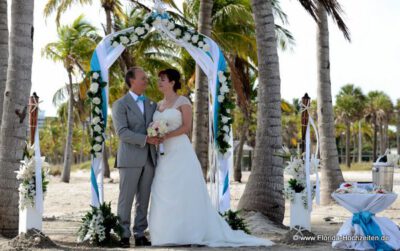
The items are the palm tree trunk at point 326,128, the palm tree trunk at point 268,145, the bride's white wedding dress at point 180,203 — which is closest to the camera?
the bride's white wedding dress at point 180,203

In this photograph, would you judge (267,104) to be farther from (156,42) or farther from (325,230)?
(156,42)

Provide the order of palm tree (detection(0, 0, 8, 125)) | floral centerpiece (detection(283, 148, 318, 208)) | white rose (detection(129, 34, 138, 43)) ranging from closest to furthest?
floral centerpiece (detection(283, 148, 318, 208)) < white rose (detection(129, 34, 138, 43)) < palm tree (detection(0, 0, 8, 125))

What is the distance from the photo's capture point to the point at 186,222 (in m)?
7.40

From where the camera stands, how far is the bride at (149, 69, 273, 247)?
7.37 metres


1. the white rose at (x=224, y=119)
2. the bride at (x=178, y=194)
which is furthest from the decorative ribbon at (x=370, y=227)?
the white rose at (x=224, y=119)

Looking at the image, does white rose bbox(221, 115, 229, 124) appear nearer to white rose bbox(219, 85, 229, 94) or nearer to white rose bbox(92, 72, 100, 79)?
white rose bbox(219, 85, 229, 94)

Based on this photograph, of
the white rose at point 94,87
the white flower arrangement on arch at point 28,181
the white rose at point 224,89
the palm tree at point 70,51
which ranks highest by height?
the palm tree at point 70,51

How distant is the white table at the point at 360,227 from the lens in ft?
23.3

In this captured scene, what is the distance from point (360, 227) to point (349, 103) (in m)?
62.1

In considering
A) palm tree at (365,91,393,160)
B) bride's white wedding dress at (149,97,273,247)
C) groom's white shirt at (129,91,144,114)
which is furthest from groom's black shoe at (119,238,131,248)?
palm tree at (365,91,393,160)

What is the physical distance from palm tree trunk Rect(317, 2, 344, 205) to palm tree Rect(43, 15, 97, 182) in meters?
16.8

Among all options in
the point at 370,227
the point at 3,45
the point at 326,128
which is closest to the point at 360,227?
the point at 370,227

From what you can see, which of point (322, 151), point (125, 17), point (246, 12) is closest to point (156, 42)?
point (125, 17)

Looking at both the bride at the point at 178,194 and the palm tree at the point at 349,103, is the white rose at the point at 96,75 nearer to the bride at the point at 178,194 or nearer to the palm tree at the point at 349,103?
the bride at the point at 178,194
